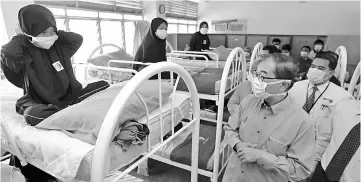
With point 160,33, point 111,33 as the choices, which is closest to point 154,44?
point 160,33

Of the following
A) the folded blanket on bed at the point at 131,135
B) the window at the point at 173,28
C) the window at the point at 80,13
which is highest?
the window at the point at 173,28

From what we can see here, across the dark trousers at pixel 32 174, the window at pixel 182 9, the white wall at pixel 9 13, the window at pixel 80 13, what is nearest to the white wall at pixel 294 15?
the window at pixel 182 9

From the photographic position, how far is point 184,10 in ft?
26.2

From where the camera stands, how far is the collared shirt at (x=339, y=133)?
1.38 m

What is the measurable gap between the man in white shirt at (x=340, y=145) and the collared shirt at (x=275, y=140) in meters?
0.48

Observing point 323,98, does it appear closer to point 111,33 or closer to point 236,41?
point 236,41

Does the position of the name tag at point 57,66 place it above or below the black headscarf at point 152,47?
below

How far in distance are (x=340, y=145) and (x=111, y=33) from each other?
5.16 metres

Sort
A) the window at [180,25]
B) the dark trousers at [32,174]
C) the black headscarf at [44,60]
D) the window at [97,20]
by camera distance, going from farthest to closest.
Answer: the window at [180,25]
the window at [97,20]
the dark trousers at [32,174]
the black headscarf at [44,60]

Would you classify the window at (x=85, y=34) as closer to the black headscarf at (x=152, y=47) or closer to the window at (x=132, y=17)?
the window at (x=132, y=17)

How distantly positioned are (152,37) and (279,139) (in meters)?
2.29

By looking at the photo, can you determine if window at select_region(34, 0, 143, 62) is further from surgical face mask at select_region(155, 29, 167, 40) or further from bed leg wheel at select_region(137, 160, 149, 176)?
bed leg wheel at select_region(137, 160, 149, 176)

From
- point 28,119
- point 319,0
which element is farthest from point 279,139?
point 319,0

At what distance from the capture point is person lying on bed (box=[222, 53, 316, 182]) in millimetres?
1113
